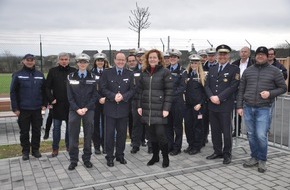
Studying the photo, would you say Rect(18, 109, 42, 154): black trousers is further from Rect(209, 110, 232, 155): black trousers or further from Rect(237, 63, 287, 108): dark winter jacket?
Rect(237, 63, 287, 108): dark winter jacket

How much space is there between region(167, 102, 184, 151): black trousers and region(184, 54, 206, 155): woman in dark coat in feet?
0.48

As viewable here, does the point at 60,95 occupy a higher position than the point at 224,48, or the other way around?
the point at 224,48

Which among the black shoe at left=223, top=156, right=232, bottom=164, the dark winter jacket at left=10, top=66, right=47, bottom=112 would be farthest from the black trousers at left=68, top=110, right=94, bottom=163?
the black shoe at left=223, top=156, right=232, bottom=164

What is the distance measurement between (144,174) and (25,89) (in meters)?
2.77

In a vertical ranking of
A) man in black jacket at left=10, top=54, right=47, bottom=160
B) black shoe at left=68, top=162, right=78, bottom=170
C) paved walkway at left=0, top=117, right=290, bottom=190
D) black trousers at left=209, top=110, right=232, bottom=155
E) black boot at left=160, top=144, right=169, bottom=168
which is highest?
man in black jacket at left=10, top=54, right=47, bottom=160

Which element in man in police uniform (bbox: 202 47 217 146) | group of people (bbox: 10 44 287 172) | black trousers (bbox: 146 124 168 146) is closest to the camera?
group of people (bbox: 10 44 287 172)

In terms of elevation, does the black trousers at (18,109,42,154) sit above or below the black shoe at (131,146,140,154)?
above

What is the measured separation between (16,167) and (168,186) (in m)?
2.84

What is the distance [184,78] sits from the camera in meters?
6.34

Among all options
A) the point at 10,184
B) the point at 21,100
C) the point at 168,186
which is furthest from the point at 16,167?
the point at 168,186

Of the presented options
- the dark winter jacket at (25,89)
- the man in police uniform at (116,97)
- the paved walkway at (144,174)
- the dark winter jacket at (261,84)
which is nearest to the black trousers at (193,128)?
the paved walkway at (144,174)

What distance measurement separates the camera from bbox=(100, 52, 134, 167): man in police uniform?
227 inches

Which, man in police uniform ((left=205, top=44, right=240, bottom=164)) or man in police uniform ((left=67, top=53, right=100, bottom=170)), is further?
man in police uniform ((left=205, top=44, right=240, bottom=164))

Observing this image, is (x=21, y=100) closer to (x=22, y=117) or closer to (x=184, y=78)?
(x=22, y=117)
